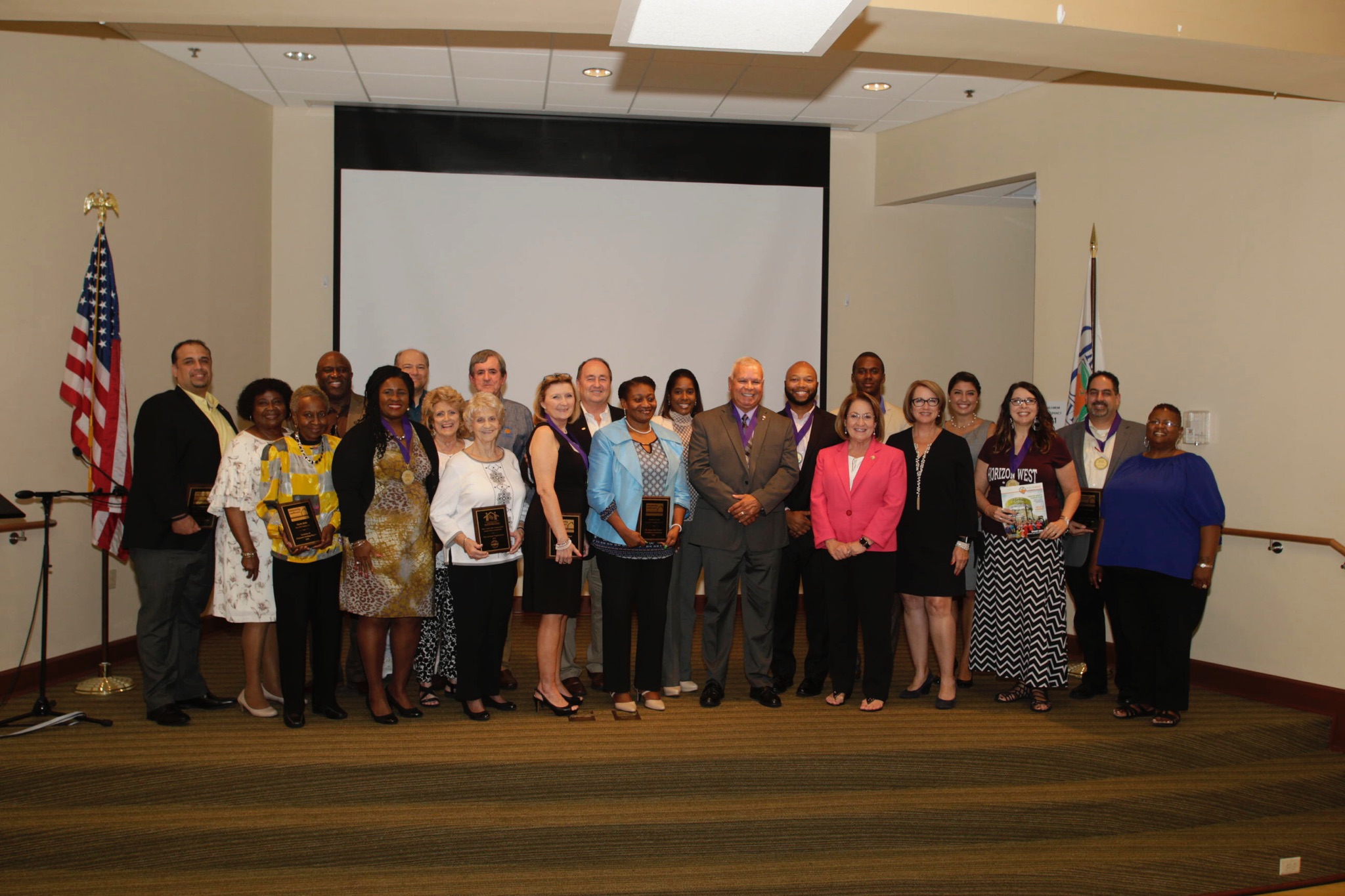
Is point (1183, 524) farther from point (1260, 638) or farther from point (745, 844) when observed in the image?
point (745, 844)

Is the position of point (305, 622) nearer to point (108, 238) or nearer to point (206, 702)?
point (206, 702)

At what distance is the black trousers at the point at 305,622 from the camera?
4.16 meters

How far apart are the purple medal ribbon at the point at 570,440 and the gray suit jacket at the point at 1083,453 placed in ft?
7.92

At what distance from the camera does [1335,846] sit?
13.6 ft

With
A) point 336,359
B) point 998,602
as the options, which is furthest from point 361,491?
point 998,602

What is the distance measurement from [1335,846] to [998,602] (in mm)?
1679

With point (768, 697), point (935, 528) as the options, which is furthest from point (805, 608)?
point (935, 528)

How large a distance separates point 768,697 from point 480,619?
1.44 m

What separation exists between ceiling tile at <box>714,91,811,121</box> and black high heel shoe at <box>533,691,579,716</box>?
4261 mm

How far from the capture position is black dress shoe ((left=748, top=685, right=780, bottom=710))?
15.4 ft

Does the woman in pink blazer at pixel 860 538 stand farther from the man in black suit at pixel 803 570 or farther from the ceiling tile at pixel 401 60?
the ceiling tile at pixel 401 60

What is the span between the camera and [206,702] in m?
4.58

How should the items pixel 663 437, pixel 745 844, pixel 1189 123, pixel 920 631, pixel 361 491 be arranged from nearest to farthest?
pixel 745 844 → pixel 361 491 → pixel 663 437 → pixel 920 631 → pixel 1189 123

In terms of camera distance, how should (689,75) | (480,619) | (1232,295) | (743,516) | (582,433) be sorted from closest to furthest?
(480,619) < (743,516) < (582,433) < (1232,295) < (689,75)
